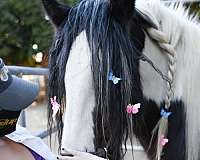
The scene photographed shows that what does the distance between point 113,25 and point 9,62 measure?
6.43m

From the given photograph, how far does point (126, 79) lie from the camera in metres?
2.12

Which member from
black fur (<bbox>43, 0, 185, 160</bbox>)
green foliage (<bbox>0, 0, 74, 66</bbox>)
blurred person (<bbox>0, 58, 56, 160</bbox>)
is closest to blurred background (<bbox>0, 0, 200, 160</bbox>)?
green foliage (<bbox>0, 0, 74, 66</bbox>)

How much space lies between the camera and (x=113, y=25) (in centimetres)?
219

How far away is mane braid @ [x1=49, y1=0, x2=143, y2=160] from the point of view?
2094mm

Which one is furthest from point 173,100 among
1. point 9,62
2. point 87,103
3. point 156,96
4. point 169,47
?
point 9,62

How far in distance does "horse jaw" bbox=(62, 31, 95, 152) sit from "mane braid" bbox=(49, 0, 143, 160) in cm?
2

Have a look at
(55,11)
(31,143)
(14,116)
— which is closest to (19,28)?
(55,11)

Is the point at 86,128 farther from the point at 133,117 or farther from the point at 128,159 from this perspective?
the point at 128,159

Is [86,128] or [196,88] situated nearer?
[86,128]

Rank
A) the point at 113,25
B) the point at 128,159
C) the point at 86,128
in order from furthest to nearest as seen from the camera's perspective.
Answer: the point at 128,159
the point at 113,25
the point at 86,128

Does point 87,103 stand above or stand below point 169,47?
below

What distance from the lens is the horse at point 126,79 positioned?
Result: 2.09 m

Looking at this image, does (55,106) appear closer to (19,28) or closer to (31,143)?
(31,143)

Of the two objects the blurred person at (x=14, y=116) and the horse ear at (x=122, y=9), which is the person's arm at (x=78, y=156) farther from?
the horse ear at (x=122, y=9)
